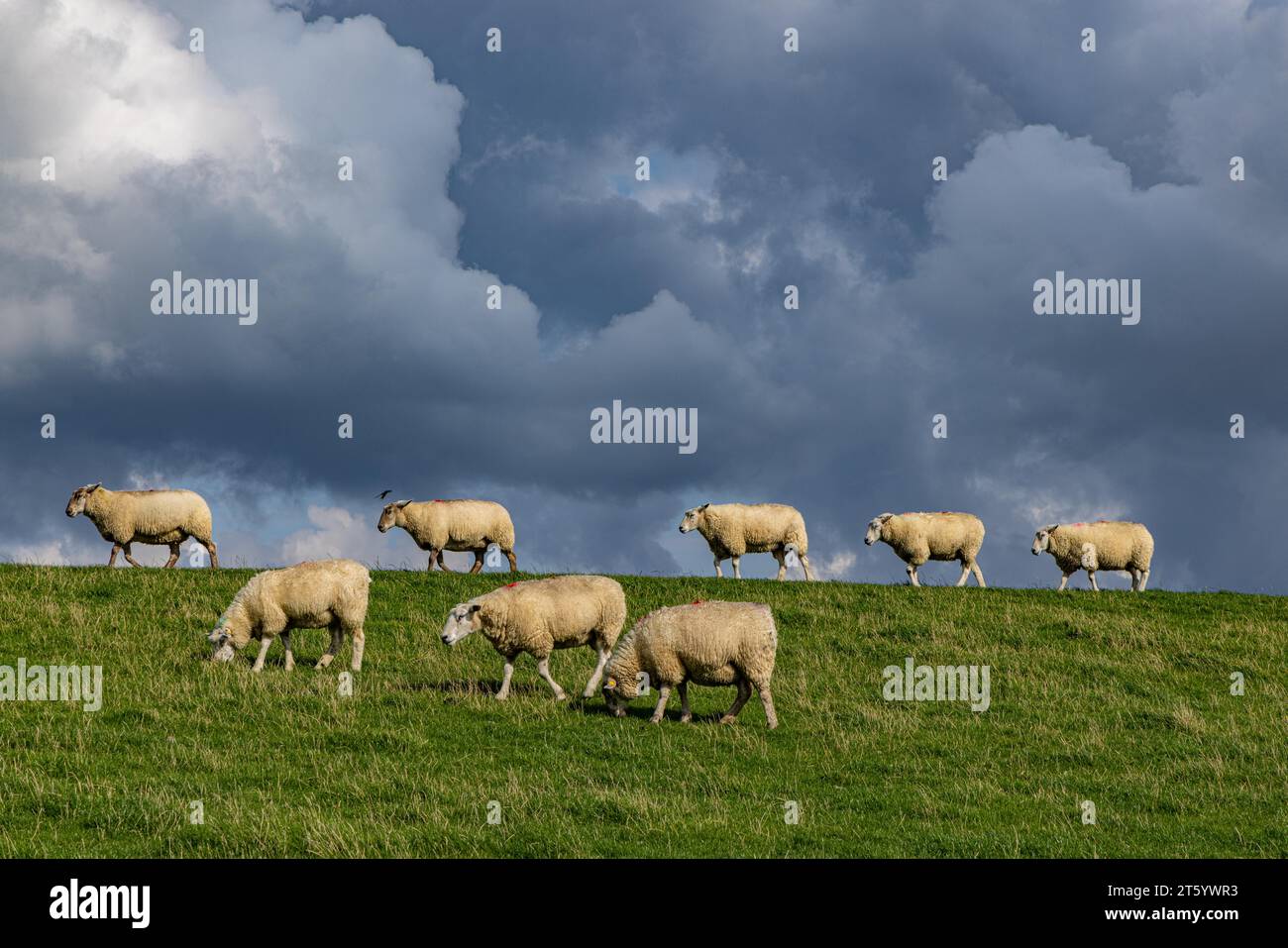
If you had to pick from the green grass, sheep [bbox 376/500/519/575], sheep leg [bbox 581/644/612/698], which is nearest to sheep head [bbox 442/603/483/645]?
the green grass

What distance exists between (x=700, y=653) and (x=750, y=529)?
63.9ft

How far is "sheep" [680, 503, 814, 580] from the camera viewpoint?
3666cm

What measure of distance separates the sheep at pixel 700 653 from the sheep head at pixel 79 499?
2269cm

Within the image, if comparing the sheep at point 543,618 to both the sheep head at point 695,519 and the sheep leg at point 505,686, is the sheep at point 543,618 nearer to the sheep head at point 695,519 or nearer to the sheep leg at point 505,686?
the sheep leg at point 505,686

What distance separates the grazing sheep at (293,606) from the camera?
21.0 metres

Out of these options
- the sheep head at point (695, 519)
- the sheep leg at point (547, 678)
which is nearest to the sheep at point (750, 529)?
the sheep head at point (695, 519)

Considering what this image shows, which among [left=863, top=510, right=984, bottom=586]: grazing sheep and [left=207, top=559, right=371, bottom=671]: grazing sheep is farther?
[left=863, top=510, right=984, bottom=586]: grazing sheep

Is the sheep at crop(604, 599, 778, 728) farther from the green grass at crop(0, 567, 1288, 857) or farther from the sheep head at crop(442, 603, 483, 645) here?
the sheep head at crop(442, 603, 483, 645)

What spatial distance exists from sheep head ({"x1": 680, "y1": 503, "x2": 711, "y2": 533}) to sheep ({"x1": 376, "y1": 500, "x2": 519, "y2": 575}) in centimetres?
558
